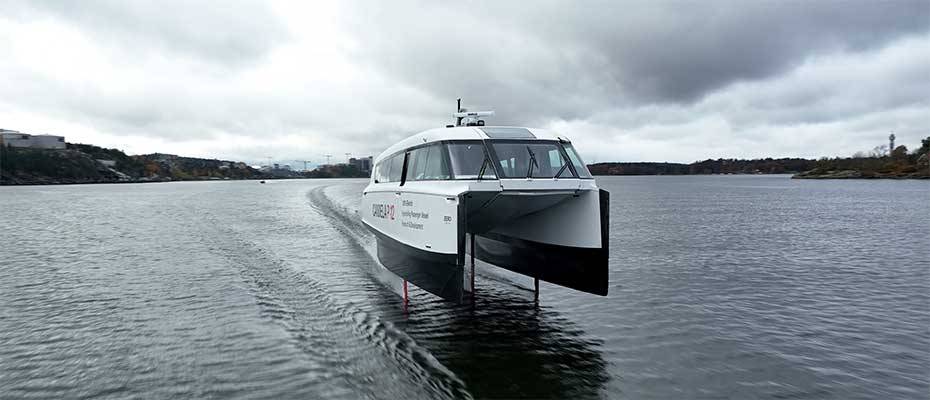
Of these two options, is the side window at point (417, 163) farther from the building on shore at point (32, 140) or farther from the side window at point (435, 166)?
the building on shore at point (32, 140)

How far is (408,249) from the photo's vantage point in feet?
32.5

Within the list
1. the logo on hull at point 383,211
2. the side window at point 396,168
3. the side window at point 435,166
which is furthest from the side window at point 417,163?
the logo on hull at point 383,211

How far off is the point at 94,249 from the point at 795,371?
20.1 m

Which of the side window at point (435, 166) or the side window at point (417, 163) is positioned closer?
the side window at point (435, 166)

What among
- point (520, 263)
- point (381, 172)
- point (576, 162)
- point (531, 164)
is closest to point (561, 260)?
point (520, 263)

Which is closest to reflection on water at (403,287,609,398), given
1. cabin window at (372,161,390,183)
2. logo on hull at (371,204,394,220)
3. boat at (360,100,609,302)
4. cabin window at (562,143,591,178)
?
boat at (360,100,609,302)

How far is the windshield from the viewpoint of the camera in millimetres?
9203

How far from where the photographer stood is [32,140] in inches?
6289

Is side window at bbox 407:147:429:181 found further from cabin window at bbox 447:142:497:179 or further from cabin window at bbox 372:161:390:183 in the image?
cabin window at bbox 372:161:390:183

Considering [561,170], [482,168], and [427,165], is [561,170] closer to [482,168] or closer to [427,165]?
[482,168]

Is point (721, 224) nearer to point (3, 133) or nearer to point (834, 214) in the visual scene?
point (834, 214)

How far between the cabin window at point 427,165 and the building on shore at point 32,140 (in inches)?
7749

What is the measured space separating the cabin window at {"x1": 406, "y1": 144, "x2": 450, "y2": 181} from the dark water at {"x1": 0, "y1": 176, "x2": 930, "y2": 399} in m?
2.65

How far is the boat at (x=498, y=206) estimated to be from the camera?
852 centimetres
